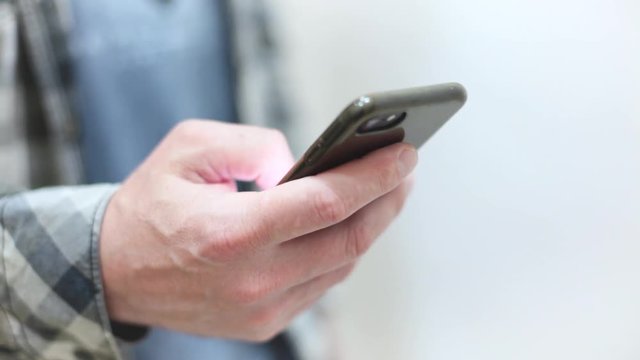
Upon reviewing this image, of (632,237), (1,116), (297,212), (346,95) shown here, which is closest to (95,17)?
(1,116)

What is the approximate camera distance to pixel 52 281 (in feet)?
1.25

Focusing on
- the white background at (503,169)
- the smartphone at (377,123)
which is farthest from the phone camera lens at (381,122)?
the white background at (503,169)

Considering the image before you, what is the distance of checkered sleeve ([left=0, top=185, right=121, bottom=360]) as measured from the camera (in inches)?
14.9

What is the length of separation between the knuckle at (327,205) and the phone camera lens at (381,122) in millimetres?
36

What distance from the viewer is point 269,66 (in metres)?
0.72

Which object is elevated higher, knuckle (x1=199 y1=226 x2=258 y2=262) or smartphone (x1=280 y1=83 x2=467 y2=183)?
smartphone (x1=280 y1=83 x2=467 y2=183)

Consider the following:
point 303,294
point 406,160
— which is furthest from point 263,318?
point 406,160

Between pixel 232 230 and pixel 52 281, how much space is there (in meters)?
0.14

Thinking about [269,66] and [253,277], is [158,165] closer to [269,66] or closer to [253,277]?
[253,277]

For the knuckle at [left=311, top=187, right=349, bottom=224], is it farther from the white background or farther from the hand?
the white background

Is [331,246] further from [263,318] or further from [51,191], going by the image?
[51,191]

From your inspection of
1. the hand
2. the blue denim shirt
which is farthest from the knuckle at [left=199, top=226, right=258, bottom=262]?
the blue denim shirt

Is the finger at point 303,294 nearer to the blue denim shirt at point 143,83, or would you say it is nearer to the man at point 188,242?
the man at point 188,242

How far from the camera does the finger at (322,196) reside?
0.31m
